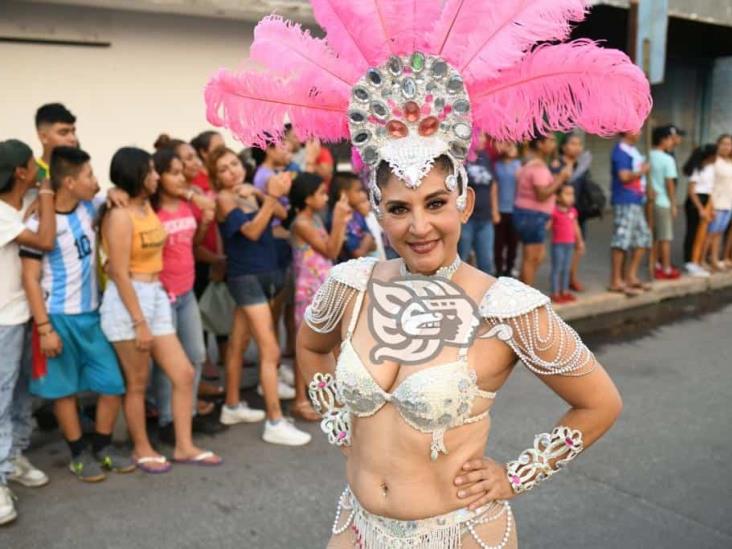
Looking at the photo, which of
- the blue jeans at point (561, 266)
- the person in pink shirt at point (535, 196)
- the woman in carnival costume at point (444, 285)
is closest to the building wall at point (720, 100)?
the blue jeans at point (561, 266)

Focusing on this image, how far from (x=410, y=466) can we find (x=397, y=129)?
92cm

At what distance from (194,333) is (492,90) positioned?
320 cm

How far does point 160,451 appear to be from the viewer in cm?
482

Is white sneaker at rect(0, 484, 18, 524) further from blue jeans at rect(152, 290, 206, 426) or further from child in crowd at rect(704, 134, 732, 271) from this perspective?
child in crowd at rect(704, 134, 732, 271)

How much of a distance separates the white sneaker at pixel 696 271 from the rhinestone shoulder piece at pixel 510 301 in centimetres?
873

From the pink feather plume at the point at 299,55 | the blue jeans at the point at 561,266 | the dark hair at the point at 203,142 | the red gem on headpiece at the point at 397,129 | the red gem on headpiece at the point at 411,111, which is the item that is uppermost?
the pink feather plume at the point at 299,55

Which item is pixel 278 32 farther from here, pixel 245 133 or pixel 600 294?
pixel 600 294

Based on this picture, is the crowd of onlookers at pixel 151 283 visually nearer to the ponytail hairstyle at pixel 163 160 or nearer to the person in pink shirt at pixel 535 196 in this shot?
the ponytail hairstyle at pixel 163 160

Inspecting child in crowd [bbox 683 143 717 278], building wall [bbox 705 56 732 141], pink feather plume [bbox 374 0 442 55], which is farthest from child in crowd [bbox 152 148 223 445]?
building wall [bbox 705 56 732 141]

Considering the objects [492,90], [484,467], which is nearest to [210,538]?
[484,467]

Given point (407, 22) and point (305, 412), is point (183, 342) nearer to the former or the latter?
point (305, 412)

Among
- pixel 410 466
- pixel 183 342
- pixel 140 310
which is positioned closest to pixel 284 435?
pixel 183 342

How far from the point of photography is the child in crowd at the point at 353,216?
5.51m

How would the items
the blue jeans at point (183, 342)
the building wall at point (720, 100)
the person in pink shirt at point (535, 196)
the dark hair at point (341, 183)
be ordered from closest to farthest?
1. the blue jeans at point (183, 342)
2. the dark hair at point (341, 183)
3. the person in pink shirt at point (535, 196)
4. the building wall at point (720, 100)
